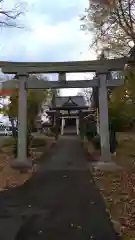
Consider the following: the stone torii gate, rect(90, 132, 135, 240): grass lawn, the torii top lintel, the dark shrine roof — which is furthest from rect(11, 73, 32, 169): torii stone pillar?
the dark shrine roof

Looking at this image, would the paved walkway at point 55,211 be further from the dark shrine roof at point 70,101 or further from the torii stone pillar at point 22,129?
the dark shrine roof at point 70,101

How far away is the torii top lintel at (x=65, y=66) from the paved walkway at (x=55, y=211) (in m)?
5.24

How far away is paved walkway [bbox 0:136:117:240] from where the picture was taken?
6012mm

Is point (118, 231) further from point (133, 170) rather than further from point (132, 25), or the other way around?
point (132, 25)

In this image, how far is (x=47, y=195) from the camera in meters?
9.53

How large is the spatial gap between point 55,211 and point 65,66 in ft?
29.6

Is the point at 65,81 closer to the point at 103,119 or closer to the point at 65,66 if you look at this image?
the point at 65,66

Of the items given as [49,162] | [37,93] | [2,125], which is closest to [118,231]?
[49,162]

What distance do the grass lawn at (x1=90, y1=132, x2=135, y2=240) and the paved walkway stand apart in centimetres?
23

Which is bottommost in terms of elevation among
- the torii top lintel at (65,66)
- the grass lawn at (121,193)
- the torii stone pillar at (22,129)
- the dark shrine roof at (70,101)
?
the grass lawn at (121,193)

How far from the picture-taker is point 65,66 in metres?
15.6

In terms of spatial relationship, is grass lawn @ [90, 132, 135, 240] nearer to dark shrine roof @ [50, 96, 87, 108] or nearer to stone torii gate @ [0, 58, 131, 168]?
stone torii gate @ [0, 58, 131, 168]

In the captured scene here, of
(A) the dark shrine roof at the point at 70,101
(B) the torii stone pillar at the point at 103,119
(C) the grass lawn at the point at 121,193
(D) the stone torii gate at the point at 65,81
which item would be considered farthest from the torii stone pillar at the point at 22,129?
(A) the dark shrine roof at the point at 70,101

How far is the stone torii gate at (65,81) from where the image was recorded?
15406 millimetres
